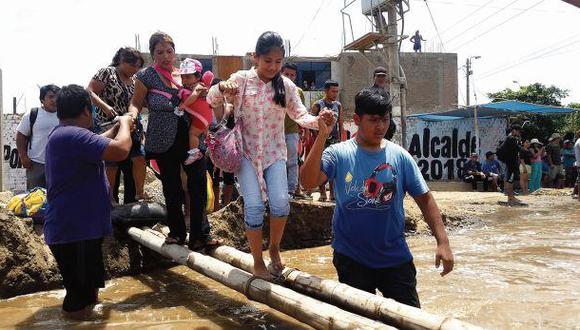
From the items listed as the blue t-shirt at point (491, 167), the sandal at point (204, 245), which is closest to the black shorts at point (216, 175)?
the sandal at point (204, 245)

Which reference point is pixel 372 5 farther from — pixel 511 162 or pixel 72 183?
pixel 72 183

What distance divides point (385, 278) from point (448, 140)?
1432cm

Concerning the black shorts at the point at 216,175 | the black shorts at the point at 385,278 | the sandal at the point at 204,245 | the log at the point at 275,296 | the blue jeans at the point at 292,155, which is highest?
the blue jeans at the point at 292,155

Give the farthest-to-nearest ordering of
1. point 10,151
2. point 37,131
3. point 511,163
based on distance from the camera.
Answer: point 10,151
point 511,163
point 37,131

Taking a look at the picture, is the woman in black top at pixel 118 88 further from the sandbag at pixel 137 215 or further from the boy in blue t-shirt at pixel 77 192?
the boy in blue t-shirt at pixel 77 192

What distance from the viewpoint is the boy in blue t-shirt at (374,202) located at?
261 centimetres

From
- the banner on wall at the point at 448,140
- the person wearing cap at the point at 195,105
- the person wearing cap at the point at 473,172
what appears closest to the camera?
the person wearing cap at the point at 195,105

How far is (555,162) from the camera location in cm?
1537

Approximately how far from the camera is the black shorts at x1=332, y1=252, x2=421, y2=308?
8.66ft

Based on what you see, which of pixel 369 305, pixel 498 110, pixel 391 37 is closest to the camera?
pixel 369 305

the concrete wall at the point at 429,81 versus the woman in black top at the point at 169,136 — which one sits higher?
the concrete wall at the point at 429,81

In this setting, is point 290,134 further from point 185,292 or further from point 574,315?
point 574,315

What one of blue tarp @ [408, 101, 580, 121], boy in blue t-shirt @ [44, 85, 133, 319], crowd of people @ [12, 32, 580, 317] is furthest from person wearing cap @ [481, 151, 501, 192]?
boy in blue t-shirt @ [44, 85, 133, 319]

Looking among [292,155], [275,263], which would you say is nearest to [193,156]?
[275,263]
